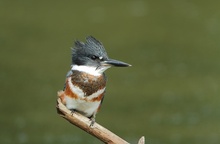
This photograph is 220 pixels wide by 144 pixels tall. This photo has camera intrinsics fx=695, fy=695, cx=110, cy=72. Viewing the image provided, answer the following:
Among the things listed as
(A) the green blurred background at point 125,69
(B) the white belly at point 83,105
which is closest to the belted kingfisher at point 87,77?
(B) the white belly at point 83,105

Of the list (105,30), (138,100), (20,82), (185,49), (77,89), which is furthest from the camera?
(105,30)

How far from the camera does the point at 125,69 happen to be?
11.5m

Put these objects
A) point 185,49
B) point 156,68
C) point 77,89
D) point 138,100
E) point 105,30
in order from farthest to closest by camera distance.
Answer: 1. point 105,30
2. point 185,49
3. point 156,68
4. point 138,100
5. point 77,89

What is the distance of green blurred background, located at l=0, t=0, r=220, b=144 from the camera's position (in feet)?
28.8

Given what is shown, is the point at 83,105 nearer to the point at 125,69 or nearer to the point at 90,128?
the point at 90,128

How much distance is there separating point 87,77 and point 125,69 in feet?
21.6

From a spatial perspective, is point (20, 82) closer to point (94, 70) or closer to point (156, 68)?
point (156, 68)

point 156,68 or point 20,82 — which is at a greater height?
point 156,68

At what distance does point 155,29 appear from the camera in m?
13.6

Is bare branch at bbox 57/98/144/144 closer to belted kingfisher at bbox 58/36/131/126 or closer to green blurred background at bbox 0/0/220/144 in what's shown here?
belted kingfisher at bbox 58/36/131/126

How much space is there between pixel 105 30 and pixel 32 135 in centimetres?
536

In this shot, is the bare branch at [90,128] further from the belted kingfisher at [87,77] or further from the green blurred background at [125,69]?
the green blurred background at [125,69]

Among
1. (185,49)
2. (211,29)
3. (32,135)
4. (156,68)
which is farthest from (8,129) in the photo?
(211,29)

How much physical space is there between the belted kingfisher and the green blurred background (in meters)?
3.13
